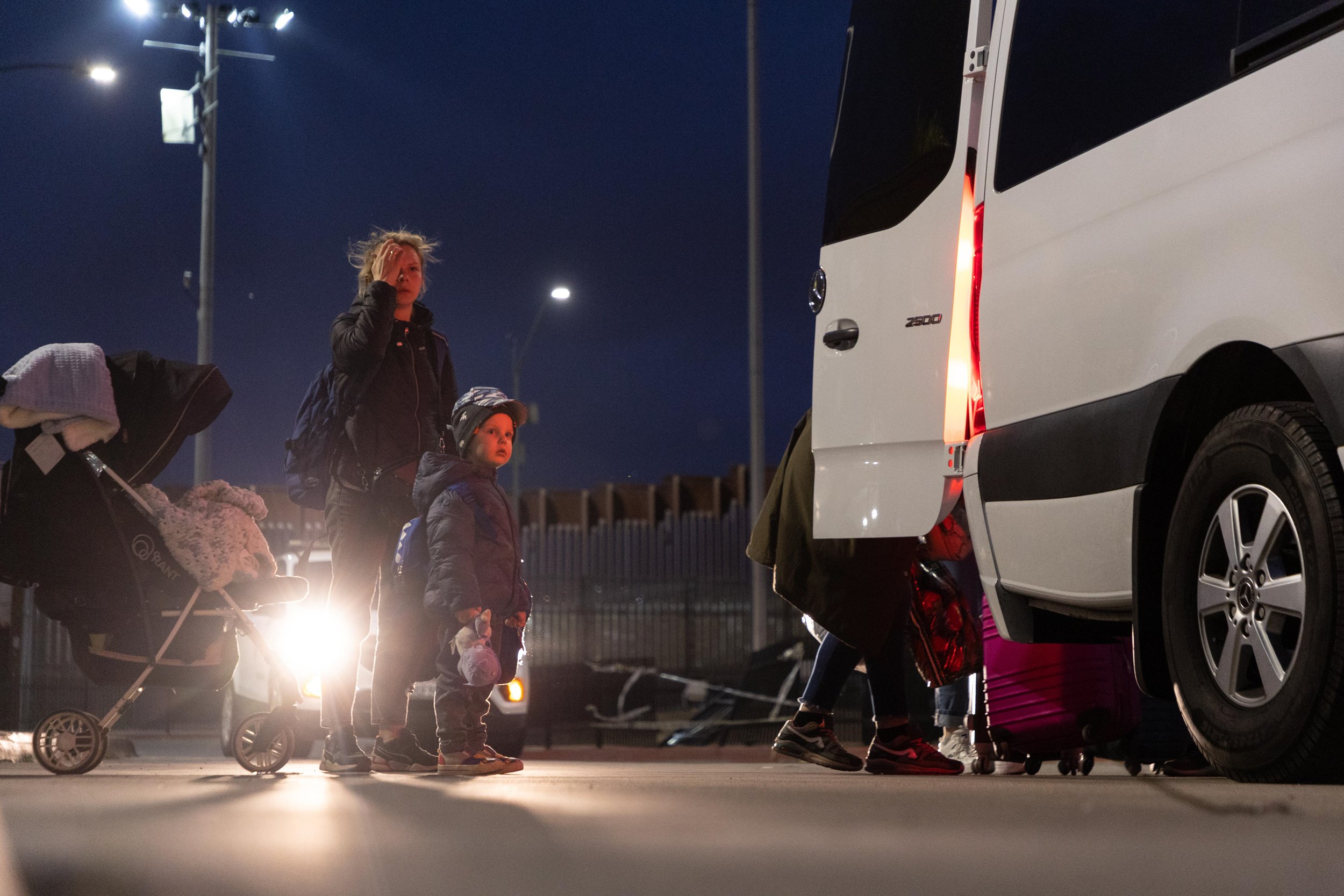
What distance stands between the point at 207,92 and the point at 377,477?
13014mm

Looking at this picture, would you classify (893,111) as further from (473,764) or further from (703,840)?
(703,840)

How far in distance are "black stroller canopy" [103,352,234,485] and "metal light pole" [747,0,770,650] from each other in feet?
37.8

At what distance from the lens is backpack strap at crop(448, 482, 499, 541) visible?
16.7 ft

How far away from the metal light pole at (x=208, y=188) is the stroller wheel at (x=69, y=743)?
1074cm

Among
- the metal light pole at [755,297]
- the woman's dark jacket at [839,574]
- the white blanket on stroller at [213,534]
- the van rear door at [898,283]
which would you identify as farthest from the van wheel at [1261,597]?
the metal light pole at [755,297]

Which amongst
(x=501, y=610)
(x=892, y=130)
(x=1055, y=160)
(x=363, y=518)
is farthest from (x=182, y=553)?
(x=1055, y=160)

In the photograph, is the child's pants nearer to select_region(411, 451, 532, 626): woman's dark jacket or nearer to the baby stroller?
select_region(411, 451, 532, 626): woman's dark jacket

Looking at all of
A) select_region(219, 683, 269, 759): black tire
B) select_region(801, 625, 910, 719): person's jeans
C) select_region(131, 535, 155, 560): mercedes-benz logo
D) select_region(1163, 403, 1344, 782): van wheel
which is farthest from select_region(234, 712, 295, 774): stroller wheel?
select_region(219, 683, 269, 759): black tire

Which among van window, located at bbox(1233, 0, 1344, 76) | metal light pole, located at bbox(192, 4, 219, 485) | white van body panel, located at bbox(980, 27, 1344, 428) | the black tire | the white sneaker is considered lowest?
the black tire

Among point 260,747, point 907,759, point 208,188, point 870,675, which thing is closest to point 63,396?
point 260,747

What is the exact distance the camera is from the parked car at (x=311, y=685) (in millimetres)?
8492

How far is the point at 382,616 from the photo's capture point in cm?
537

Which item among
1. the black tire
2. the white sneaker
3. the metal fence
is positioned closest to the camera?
the white sneaker

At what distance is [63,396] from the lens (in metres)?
5.50
